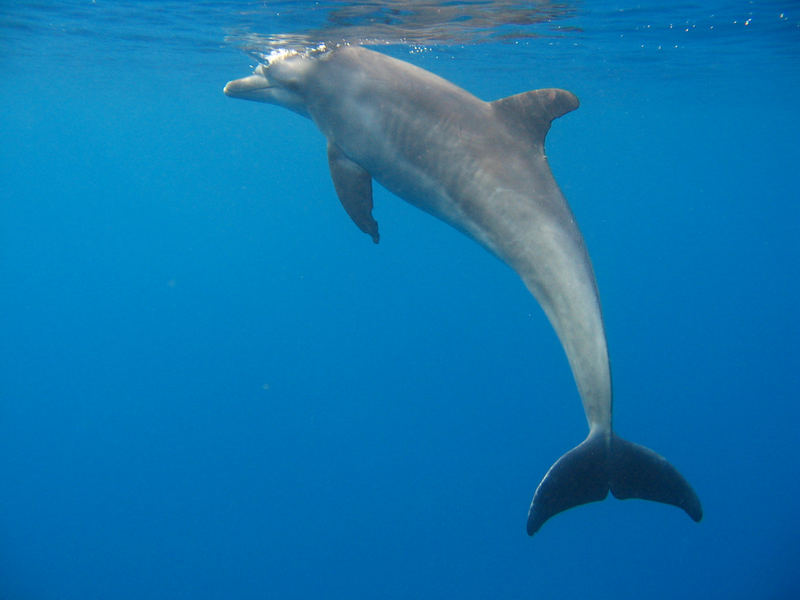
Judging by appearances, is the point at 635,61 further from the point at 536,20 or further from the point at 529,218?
the point at 529,218

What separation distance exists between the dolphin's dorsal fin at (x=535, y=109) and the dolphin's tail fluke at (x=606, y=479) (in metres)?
2.79

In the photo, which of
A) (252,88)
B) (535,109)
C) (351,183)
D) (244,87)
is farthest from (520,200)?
(244,87)

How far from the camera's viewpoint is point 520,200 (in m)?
5.13

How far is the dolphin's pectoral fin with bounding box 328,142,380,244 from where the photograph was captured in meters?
6.57

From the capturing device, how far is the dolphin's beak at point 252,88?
7586 millimetres

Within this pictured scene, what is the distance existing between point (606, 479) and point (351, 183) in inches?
158

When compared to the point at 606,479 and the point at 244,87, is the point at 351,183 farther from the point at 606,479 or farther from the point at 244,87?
the point at 606,479

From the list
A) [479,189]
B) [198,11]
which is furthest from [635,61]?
[479,189]

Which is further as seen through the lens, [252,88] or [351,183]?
[252,88]

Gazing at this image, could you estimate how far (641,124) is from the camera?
42.6 metres

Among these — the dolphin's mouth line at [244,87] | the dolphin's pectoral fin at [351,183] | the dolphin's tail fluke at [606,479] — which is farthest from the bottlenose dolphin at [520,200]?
the dolphin's mouth line at [244,87]

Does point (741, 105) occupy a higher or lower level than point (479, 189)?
lower

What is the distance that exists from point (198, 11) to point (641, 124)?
38.0 meters

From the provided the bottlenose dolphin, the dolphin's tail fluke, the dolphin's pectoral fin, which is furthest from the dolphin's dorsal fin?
the dolphin's tail fluke
